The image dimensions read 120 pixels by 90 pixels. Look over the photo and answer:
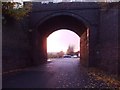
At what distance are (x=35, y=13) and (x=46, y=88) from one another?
2375 cm

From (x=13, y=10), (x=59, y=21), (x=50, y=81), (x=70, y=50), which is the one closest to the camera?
(x=50, y=81)

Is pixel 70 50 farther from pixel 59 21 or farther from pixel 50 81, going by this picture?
pixel 50 81

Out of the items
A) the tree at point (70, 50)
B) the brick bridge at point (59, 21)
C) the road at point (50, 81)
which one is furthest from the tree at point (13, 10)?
the tree at point (70, 50)

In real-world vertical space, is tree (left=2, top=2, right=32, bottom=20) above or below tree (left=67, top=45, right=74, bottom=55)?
above

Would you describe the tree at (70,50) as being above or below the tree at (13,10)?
below

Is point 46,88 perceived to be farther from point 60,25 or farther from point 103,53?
point 60,25

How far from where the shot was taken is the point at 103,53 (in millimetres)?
28750

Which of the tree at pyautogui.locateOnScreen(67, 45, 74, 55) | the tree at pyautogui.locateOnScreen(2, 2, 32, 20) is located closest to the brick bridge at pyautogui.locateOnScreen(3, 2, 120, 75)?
the tree at pyautogui.locateOnScreen(2, 2, 32, 20)

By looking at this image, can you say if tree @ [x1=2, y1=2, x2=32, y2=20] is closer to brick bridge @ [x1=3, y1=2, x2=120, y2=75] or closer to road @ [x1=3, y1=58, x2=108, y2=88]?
brick bridge @ [x1=3, y1=2, x2=120, y2=75]

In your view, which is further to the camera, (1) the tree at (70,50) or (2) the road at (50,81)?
(1) the tree at (70,50)

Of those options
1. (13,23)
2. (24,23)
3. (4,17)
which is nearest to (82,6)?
(24,23)

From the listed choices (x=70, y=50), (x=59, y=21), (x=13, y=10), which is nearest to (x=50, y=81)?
(x=13, y=10)

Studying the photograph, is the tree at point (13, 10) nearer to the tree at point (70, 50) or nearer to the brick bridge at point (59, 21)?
the brick bridge at point (59, 21)

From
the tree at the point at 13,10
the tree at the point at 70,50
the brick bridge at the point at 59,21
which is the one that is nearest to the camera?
the tree at the point at 13,10
